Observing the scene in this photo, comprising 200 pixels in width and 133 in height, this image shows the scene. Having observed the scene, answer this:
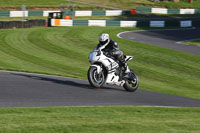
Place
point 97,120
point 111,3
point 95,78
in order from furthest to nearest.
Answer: point 111,3 < point 95,78 < point 97,120

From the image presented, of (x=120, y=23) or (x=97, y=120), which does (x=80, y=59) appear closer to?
(x=97, y=120)

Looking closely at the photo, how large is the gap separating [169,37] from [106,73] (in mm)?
27040

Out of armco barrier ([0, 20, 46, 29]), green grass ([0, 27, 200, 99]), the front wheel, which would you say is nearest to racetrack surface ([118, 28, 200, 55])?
green grass ([0, 27, 200, 99])

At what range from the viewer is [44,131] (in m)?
8.34

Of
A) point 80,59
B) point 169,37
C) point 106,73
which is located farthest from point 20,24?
point 106,73

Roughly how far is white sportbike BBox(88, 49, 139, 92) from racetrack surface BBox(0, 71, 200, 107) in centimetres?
28

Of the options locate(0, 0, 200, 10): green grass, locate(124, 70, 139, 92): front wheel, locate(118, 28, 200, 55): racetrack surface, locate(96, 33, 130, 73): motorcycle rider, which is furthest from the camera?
locate(0, 0, 200, 10): green grass

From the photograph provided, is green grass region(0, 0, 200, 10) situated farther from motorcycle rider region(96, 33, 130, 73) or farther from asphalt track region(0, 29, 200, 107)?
motorcycle rider region(96, 33, 130, 73)

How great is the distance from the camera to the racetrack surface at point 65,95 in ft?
39.0

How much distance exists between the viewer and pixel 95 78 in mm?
14305

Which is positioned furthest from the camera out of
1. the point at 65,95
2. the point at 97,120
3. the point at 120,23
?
the point at 120,23

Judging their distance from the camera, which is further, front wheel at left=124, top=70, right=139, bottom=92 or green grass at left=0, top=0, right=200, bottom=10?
green grass at left=0, top=0, right=200, bottom=10

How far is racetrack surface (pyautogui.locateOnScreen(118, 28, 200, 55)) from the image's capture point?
32.8 m

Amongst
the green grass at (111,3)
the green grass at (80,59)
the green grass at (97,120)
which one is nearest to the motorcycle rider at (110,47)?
the green grass at (80,59)
